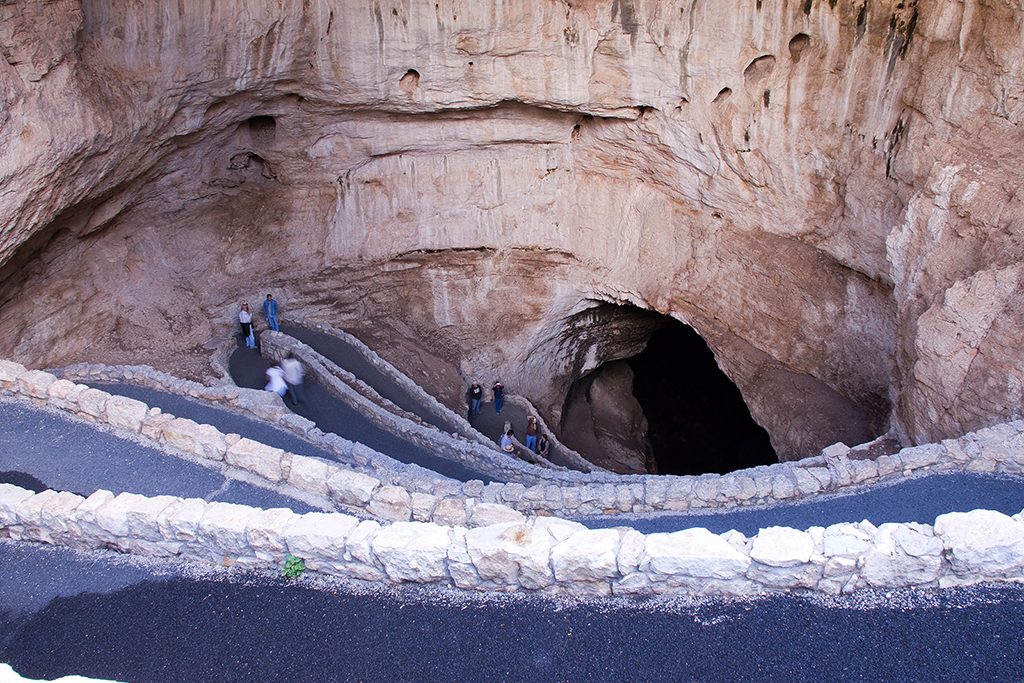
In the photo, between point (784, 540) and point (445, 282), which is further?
point (445, 282)

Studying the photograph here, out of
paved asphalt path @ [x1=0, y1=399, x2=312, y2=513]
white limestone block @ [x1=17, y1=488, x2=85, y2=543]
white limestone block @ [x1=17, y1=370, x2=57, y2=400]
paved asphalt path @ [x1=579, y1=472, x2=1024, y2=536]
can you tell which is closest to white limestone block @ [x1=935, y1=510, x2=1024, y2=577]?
paved asphalt path @ [x1=579, y1=472, x2=1024, y2=536]

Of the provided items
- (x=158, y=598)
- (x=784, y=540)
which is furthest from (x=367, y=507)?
(x=784, y=540)

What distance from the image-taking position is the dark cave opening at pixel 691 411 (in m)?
17.1

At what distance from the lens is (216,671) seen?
4.76 metres

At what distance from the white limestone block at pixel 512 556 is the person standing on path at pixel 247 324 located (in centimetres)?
1028

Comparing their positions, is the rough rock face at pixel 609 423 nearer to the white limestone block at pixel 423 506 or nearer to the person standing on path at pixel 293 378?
the person standing on path at pixel 293 378

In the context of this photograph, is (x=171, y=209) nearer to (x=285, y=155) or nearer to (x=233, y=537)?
(x=285, y=155)

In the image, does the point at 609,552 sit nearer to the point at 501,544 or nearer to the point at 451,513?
the point at 501,544

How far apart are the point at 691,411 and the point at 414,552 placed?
15.2m

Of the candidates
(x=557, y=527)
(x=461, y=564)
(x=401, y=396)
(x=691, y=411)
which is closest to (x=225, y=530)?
(x=461, y=564)

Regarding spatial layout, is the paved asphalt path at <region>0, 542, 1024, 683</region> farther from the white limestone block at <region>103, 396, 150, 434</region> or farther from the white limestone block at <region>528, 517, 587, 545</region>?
the white limestone block at <region>103, 396, 150, 434</region>

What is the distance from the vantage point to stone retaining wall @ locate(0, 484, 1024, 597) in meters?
4.68

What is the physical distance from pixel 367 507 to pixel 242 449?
1710 mm

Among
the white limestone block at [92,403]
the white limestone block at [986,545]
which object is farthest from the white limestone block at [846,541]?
the white limestone block at [92,403]
